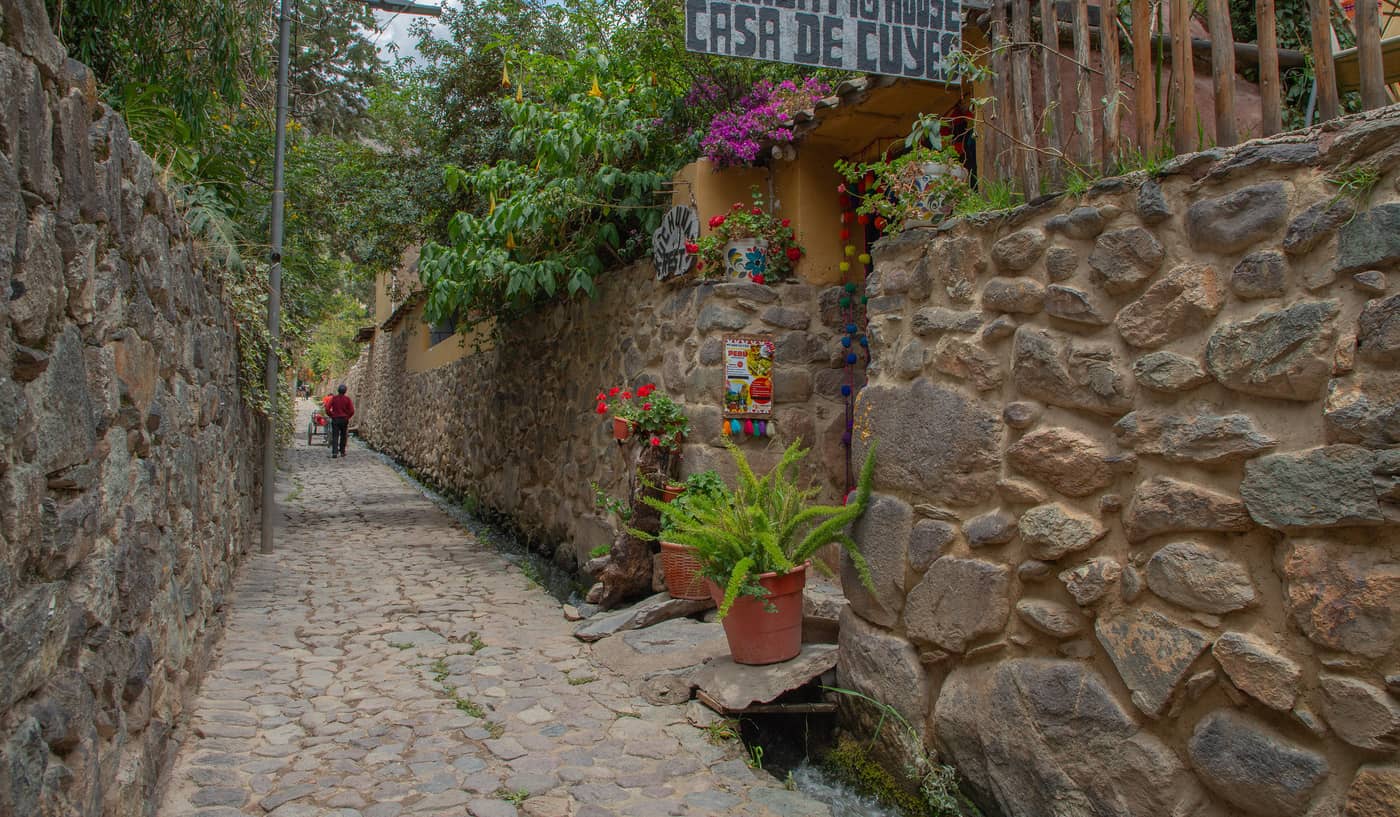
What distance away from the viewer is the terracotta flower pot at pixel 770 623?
385 cm

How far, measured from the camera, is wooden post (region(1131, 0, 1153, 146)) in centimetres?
256

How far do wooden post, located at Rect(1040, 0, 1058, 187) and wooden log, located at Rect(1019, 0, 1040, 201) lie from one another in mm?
65

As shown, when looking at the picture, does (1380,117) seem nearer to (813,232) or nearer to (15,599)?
(15,599)

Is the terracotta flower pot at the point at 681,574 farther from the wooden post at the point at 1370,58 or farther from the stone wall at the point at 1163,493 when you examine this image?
the wooden post at the point at 1370,58

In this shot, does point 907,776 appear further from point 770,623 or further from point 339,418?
point 339,418

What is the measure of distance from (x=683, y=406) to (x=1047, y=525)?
3.16 m

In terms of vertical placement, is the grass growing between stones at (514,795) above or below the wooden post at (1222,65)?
below

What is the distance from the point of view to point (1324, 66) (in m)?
2.21

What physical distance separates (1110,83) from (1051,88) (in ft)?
0.91

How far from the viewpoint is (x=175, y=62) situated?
603cm

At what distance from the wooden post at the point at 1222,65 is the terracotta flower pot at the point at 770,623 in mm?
2233

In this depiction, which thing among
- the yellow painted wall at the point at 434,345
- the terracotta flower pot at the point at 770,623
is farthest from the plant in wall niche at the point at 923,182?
the yellow painted wall at the point at 434,345

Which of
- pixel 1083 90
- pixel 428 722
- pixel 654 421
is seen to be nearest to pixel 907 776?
pixel 428 722

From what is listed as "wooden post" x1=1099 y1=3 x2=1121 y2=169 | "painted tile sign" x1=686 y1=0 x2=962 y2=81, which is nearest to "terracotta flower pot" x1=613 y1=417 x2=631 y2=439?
"painted tile sign" x1=686 y1=0 x2=962 y2=81
